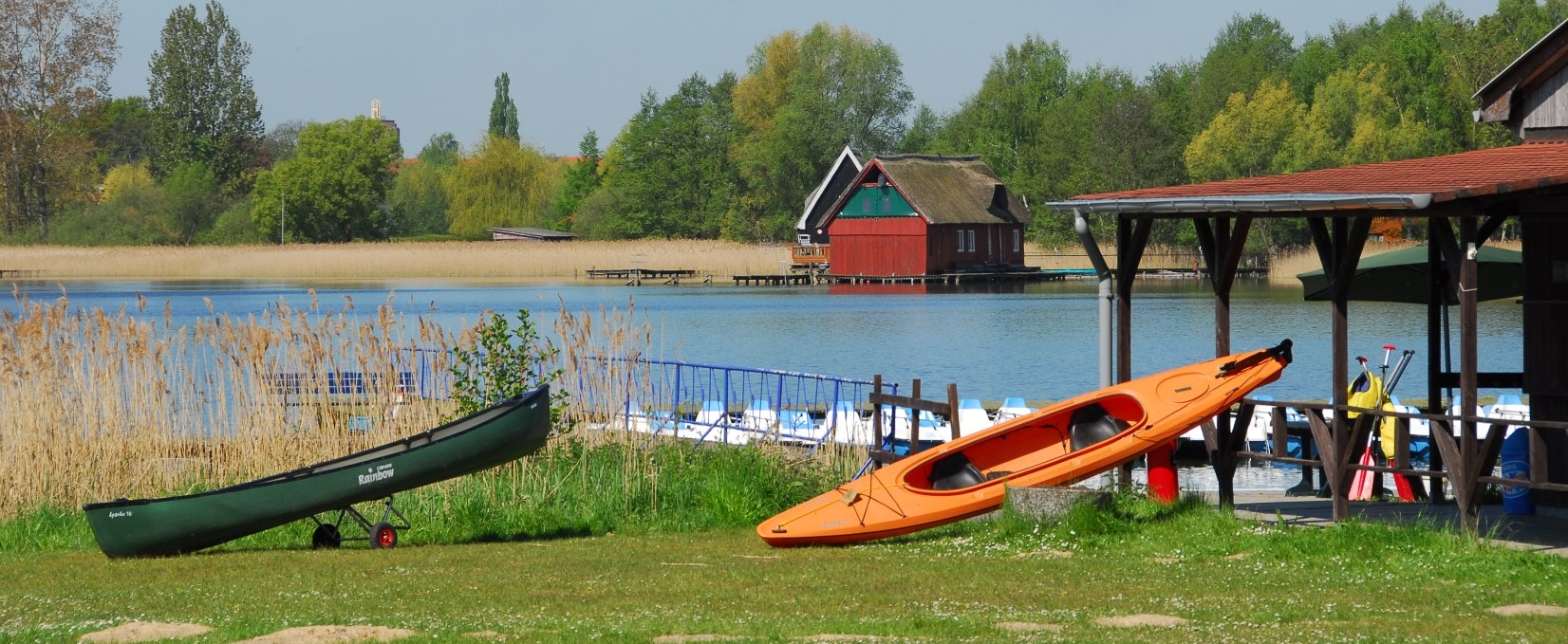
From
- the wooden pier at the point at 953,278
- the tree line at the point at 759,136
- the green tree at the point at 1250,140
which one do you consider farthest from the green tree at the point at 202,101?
the green tree at the point at 1250,140

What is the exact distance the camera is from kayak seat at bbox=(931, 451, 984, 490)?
13.2m

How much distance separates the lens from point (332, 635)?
350 inches

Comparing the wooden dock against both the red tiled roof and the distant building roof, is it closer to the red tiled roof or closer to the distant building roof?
the distant building roof

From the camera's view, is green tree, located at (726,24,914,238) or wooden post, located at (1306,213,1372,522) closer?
wooden post, located at (1306,213,1372,522)

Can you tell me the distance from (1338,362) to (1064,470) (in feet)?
7.06

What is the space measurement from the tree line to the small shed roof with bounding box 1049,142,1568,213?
5632cm

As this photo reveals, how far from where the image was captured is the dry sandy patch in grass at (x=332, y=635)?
8766 millimetres

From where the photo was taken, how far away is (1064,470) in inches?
501

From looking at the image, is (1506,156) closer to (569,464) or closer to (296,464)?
(569,464)

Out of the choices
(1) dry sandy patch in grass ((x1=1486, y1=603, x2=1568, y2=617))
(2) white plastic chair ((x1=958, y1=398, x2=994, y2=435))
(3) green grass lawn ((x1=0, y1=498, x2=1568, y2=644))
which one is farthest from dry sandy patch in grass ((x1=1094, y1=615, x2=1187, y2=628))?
(2) white plastic chair ((x1=958, y1=398, x2=994, y2=435))

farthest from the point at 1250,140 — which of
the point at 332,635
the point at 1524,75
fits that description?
the point at 332,635

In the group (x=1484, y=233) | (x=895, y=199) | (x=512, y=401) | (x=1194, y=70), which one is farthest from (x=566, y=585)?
(x=1194, y=70)

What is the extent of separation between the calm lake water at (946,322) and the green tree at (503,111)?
94.6 meters

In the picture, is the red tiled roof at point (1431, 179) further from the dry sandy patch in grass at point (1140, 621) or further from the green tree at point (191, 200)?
the green tree at point (191, 200)
